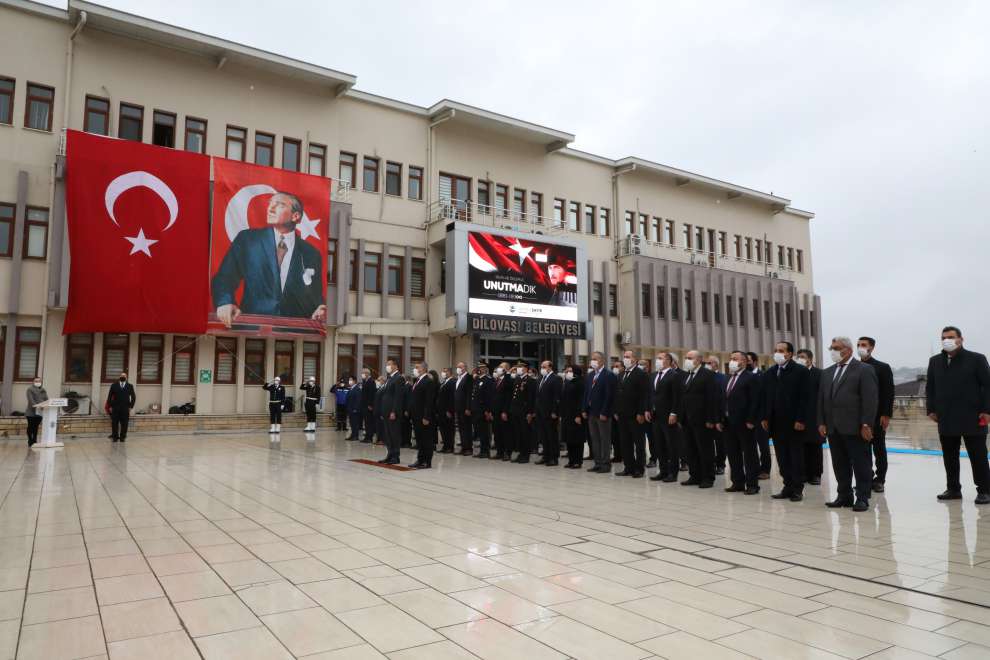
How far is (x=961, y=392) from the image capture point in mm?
7539

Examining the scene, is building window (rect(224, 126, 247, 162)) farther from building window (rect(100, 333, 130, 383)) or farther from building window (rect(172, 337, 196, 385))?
building window (rect(100, 333, 130, 383))

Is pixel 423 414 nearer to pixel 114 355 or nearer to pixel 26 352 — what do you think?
pixel 114 355

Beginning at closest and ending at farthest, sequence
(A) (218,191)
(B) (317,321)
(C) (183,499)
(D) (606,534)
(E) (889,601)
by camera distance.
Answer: (E) (889,601)
(D) (606,534)
(C) (183,499)
(A) (218,191)
(B) (317,321)

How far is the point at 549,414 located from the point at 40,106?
702 inches

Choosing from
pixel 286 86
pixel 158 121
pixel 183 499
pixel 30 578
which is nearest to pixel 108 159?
pixel 158 121

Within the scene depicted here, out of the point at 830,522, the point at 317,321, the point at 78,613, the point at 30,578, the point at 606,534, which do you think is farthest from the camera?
the point at 317,321

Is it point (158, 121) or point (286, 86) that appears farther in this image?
point (286, 86)

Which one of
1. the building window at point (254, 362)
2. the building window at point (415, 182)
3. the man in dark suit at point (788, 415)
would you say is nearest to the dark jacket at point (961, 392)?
the man in dark suit at point (788, 415)

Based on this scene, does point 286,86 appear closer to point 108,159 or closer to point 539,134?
point 108,159

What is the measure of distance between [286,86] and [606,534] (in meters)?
21.9

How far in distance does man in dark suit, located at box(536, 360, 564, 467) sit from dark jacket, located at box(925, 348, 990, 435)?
18.6ft

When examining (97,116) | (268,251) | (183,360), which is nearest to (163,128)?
(97,116)

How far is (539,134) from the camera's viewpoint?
2772 centimetres

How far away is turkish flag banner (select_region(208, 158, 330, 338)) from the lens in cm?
2066
